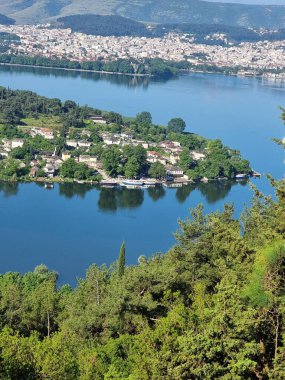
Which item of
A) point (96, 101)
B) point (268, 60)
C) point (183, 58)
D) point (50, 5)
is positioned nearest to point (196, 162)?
point (96, 101)

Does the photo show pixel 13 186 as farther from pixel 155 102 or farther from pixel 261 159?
pixel 155 102

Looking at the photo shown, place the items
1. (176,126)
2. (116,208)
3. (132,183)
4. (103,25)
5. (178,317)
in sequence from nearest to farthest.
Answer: (178,317) → (116,208) → (132,183) → (176,126) → (103,25)

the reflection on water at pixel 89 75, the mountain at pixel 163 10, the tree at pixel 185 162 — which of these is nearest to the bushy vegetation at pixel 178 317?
the tree at pixel 185 162

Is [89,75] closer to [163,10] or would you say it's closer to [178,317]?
[178,317]

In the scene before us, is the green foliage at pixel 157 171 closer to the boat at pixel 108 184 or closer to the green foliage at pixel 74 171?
the boat at pixel 108 184

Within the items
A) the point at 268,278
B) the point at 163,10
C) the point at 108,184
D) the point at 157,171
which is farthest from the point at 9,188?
the point at 163,10
